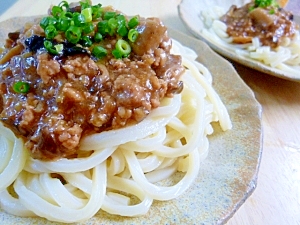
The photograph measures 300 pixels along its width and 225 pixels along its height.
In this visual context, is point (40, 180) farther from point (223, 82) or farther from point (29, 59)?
point (223, 82)

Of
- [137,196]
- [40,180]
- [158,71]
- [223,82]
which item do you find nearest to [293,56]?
[223,82]

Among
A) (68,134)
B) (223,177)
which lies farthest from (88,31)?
(223,177)

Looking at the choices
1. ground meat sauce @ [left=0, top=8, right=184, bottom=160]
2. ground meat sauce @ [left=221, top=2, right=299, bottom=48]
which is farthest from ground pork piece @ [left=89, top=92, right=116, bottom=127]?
ground meat sauce @ [left=221, top=2, right=299, bottom=48]

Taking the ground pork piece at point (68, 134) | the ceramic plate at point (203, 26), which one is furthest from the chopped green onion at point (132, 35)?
the ceramic plate at point (203, 26)

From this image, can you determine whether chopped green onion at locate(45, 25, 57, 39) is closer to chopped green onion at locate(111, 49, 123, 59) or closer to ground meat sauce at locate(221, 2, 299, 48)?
chopped green onion at locate(111, 49, 123, 59)

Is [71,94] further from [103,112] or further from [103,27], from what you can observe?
[103,27]

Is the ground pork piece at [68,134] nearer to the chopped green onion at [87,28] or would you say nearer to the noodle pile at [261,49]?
the chopped green onion at [87,28]

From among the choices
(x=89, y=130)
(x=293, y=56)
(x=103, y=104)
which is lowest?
(x=293, y=56)
